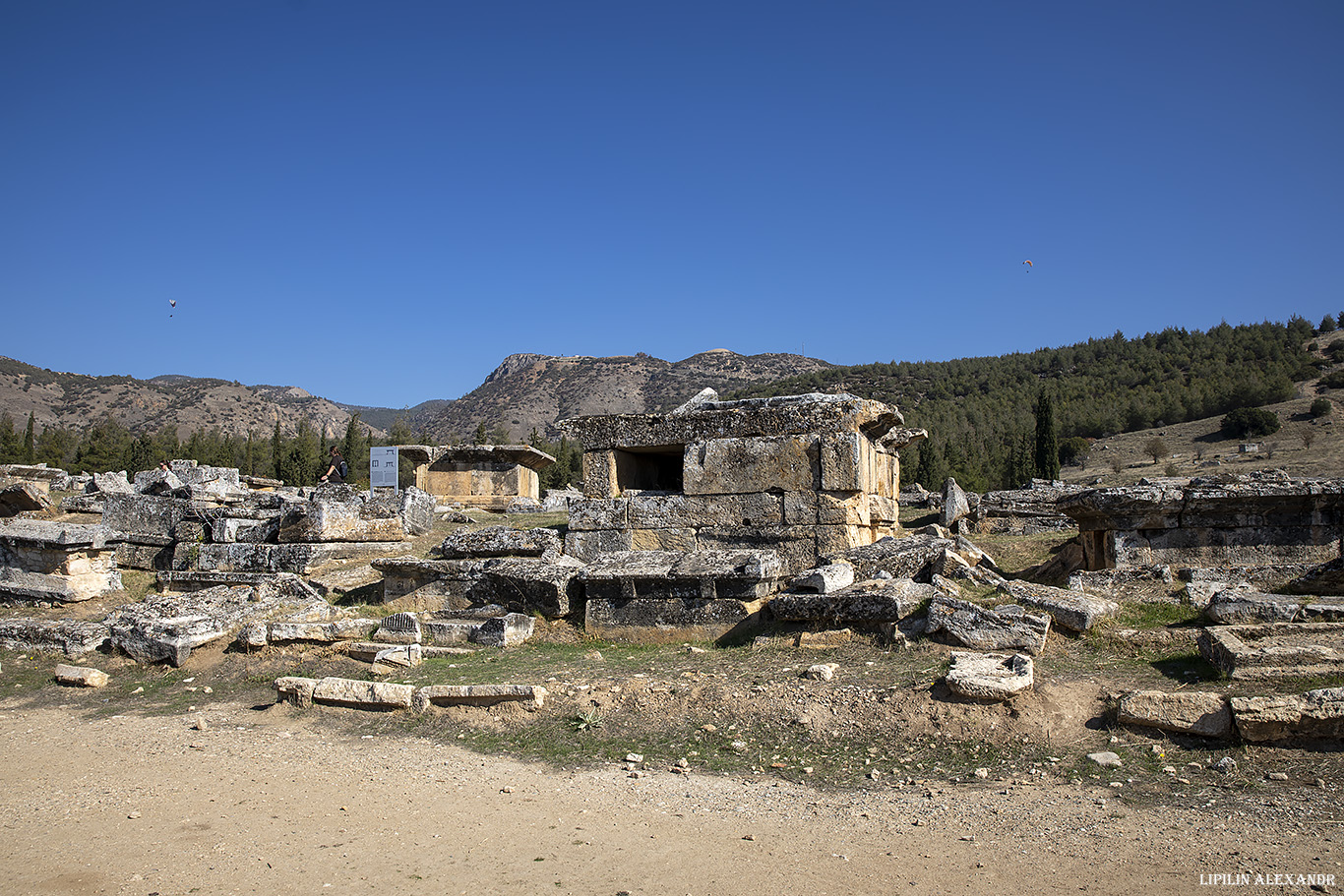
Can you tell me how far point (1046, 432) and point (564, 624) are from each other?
33.2 metres

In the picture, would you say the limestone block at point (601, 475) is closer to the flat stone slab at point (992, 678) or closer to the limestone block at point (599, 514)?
the limestone block at point (599, 514)

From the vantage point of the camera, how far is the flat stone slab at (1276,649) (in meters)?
4.36

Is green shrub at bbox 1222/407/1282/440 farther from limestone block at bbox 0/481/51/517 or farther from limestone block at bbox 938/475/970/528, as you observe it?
limestone block at bbox 0/481/51/517

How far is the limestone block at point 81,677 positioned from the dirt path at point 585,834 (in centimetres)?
226

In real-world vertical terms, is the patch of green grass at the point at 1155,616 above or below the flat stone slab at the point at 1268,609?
below

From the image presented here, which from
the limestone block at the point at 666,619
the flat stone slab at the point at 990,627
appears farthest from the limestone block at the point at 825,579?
the flat stone slab at the point at 990,627

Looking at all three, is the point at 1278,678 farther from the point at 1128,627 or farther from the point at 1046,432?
the point at 1046,432

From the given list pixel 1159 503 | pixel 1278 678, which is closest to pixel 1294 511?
pixel 1159 503

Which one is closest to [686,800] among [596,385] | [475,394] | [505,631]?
[505,631]

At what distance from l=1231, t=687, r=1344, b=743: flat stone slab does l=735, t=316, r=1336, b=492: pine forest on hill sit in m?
25.8

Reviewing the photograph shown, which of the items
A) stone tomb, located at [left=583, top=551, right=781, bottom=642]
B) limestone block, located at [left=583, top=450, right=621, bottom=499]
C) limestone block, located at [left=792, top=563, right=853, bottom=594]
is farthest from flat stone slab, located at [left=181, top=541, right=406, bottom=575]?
limestone block, located at [left=792, top=563, right=853, bottom=594]

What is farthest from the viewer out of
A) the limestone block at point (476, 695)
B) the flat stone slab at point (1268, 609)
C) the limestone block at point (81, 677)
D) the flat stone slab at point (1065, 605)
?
the limestone block at point (81, 677)

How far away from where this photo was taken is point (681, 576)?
21.6ft

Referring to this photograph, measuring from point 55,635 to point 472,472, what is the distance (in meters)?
10.6
